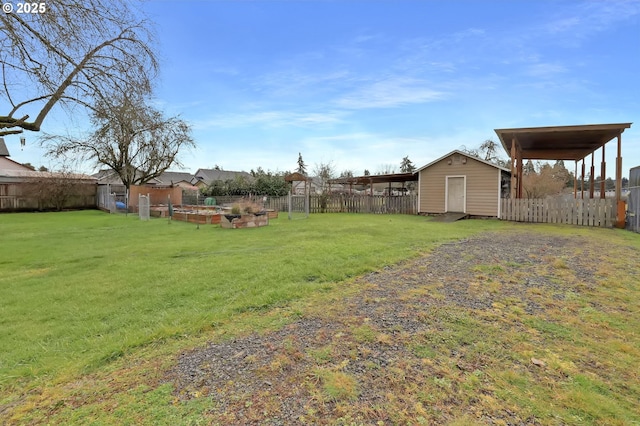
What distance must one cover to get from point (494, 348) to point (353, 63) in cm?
1509

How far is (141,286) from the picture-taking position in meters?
4.61

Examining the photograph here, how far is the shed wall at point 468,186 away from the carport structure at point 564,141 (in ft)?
3.83

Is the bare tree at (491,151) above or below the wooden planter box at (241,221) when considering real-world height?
above

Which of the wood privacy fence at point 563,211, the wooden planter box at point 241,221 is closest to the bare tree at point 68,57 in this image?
the wooden planter box at point 241,221

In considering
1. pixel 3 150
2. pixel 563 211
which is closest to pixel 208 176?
pixel 3 150

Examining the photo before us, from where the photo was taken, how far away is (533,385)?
2125 millimetres

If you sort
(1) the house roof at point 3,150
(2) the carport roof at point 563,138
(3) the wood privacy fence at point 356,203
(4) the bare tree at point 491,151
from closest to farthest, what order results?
1. (2) the carport roof at point 563,138
2. (3) the wood privacy fence at point 356,203
3. (4) the bare tree at point 491,151
4. (1) the house roof at point 3,150

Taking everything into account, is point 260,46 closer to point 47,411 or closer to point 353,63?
point 353,63

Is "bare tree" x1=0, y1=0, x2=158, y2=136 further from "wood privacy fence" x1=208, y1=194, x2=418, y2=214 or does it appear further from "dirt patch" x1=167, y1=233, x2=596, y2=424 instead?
"wood privacy fence" x1=208, y1=194, x2=418, y2=214

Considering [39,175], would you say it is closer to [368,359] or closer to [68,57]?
[68,57]

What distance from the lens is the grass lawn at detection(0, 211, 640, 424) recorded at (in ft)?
6.97

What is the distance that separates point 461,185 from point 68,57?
15.7 meters

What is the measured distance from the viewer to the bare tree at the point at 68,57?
4883 mm

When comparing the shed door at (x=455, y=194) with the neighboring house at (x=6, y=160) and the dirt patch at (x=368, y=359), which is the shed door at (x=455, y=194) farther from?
the neighboring house at (x=6, y=160)
